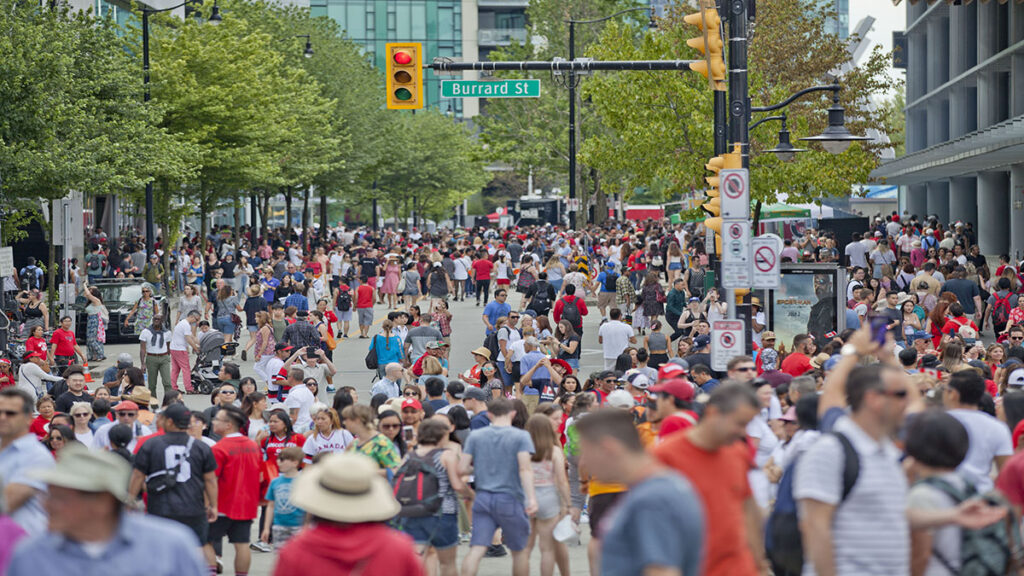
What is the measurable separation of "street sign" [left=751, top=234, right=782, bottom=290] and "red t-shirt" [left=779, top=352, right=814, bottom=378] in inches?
42.1

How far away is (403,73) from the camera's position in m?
20.2

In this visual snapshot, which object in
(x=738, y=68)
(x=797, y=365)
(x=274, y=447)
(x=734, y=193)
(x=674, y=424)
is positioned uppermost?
(x=738, y=68)

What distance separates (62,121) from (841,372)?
22.5m

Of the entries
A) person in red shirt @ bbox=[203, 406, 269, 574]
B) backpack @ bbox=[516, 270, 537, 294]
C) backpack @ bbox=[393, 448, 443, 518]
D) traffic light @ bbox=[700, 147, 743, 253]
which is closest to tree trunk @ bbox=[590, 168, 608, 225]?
backpack @ bbox=[516, 270, 537, 294]

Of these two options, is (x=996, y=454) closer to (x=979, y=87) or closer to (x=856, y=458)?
(x=856, y=458)

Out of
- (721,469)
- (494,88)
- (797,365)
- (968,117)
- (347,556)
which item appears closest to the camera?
(347,556)

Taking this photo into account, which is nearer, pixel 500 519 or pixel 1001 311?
pixel 500 519

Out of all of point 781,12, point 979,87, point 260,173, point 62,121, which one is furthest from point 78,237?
point 979,87

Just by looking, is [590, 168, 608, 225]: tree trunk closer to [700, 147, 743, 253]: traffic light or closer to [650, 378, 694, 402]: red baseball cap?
[700, 147, 743, 253]: traffic light

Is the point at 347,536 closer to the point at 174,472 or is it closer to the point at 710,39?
the point at 174,472

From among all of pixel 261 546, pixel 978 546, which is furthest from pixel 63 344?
pixel 978 546

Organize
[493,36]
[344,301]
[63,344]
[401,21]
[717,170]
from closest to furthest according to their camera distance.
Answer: [717,170] < [63,344] < [344,301] < [401,21] < [493,36]

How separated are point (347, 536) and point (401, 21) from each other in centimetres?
10834

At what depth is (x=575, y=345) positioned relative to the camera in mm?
20094
